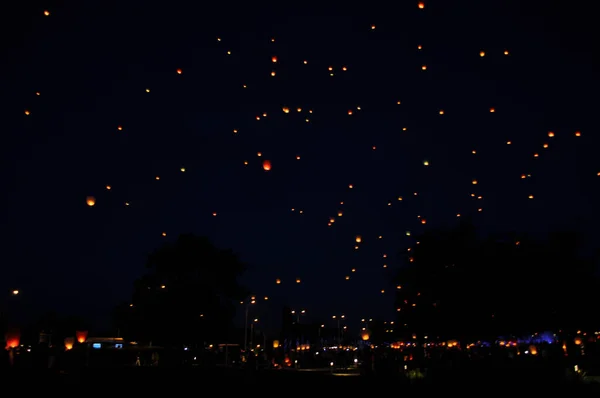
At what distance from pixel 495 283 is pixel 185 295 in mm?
21697

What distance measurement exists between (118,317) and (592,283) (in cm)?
3328

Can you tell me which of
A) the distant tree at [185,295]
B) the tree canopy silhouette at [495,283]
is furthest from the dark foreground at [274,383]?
the distant tree at [185,295]

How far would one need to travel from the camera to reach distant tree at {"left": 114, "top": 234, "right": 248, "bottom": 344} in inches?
1606

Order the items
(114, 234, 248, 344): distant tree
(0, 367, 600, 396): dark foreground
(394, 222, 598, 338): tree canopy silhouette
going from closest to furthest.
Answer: (0, 367, 600, 396): dark foreground → (394, 222, 598, 338): tree canopy silhouette → (114, 234, 248, 344): distant tree

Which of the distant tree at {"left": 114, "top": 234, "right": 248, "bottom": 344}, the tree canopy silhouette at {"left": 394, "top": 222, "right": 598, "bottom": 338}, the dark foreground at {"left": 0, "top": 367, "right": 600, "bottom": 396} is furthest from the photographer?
the distant tree at {"left": 114, "top": 234, "right": 248, "bottom": 344}

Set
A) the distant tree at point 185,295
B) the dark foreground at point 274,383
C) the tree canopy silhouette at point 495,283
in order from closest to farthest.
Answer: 1. the dark foreground at point 274,383
2. the tree canopy silhouette at point 495,283
3. the distant tree at point 185,295

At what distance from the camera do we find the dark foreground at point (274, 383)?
11.4 meters

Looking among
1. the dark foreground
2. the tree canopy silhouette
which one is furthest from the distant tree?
the dark foreground

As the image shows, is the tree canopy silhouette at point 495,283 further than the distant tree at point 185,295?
No

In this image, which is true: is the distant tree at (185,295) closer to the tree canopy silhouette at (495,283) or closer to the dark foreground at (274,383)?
the tree canopy silhouette at (495,283)

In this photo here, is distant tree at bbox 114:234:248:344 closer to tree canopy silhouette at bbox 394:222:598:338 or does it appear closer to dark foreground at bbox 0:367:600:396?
tree canopy silhouette at bbox 394:222:598:338

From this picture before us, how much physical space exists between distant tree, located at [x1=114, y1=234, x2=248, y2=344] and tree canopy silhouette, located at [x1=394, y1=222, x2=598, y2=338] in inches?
600

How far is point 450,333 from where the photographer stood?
3216 cm

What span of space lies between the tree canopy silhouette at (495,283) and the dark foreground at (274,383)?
14745 millimetres
